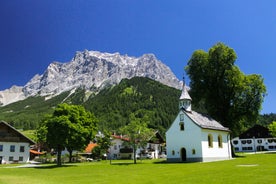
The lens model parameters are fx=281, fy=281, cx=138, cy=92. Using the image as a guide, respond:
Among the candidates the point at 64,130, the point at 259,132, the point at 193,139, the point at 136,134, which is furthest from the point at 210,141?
the point at 259,132

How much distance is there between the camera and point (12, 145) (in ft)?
213

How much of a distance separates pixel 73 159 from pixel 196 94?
105 ft

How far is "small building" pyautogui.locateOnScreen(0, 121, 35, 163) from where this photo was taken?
63.8 meters

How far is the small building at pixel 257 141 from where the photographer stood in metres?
106

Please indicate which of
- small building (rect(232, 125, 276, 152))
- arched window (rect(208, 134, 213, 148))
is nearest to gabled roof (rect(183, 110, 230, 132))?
arched window (rect(208, 134, 213, 148))

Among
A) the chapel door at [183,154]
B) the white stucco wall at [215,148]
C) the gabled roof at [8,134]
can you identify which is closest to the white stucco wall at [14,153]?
the gabled roof at [8,134]

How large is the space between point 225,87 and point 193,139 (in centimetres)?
1465

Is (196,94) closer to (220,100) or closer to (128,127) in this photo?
(220,100)

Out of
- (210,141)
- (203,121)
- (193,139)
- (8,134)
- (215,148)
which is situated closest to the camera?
(193,139)

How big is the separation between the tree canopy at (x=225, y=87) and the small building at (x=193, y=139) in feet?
20.0

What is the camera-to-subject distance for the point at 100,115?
176 meters

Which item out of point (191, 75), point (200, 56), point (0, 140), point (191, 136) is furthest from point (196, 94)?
point (0, 140)

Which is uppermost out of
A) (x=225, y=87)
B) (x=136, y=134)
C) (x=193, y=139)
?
(x=225, y=87)

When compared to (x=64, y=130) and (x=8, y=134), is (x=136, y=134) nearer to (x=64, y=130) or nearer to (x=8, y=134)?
(x=64, y=130)
